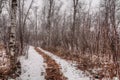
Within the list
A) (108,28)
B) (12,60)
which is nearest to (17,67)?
(12,60)

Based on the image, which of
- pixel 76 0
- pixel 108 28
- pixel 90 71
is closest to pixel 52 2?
pixel 76 0

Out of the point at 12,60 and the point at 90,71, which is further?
the point at 90,71

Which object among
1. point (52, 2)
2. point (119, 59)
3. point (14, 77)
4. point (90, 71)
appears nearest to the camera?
point (119, 59)

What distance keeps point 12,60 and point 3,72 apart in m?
0.92

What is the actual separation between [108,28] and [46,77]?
5786mm

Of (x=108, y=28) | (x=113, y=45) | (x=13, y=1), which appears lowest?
(x=113, y=45)

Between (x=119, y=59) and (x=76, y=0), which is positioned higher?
(x=76, y=0)

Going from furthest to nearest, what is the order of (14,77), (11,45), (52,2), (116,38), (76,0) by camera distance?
1. (52,2)
2. (76,0)
3. (11,45)
4. (14,77)
5. (116,38)

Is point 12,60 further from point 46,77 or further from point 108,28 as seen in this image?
point 108,28

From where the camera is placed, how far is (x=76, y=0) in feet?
93.1

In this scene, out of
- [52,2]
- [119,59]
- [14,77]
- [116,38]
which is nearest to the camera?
[116,38]

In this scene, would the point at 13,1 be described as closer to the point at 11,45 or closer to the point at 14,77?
the point at 11,45

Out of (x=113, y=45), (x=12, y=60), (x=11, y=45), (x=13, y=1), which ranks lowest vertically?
(x=12, y=60)

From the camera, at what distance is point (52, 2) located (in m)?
38.8
